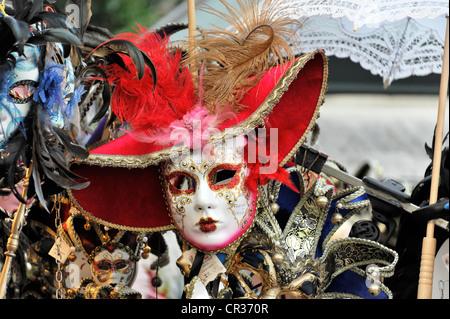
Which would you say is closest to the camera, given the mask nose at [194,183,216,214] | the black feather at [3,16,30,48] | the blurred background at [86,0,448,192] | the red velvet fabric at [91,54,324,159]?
the black feather at [3,16,30,48]

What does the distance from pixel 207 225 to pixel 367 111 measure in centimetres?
441

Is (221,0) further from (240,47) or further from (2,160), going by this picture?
(2,160)

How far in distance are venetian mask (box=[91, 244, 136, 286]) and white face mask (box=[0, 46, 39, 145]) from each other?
2.34ft

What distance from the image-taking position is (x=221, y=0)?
262cm

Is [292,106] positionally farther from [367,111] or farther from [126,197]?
[367,111]

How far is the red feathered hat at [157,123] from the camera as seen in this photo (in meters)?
2.52

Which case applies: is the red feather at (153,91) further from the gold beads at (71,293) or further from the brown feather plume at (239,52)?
the gold beads at (71,293)

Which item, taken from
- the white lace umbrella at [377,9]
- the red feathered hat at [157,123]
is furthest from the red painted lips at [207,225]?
the white lace umbrella at [377,9]

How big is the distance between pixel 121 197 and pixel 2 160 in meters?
0.57

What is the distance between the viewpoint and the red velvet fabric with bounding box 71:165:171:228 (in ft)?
8.88

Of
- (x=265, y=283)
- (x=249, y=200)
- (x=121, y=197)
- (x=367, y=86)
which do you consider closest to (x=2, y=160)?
(x=121, y=197)

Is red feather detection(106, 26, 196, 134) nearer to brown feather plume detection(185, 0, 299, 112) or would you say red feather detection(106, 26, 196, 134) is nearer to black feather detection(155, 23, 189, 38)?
brown feather plume detection(185, 0, 299, 112)

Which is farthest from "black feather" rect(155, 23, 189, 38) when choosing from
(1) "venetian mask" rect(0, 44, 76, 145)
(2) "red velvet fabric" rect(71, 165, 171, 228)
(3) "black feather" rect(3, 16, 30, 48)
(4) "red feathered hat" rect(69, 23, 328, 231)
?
(3) "black feather" rect(3, 16, 30, 48)

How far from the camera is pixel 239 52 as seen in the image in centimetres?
261
